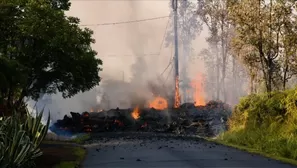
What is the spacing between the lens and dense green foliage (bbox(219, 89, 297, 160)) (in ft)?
68.1

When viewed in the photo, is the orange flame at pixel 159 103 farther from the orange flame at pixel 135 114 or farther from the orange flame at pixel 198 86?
the orange flame at pixel 198 86

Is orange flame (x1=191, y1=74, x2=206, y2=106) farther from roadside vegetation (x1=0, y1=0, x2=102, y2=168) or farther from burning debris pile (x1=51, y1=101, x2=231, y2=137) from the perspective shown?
roadside vegetation (x1=0, y1=0, x2=102, y2=168)

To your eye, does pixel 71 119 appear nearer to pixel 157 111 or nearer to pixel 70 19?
pixel 157 111

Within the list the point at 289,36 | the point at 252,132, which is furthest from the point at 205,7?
the point at 252,132

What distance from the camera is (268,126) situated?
83.5 feet

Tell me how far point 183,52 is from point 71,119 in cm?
4514

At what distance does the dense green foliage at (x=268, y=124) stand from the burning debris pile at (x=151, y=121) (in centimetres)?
1357

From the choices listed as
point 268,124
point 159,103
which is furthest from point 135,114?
point 268,124

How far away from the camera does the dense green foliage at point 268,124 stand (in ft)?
68.1

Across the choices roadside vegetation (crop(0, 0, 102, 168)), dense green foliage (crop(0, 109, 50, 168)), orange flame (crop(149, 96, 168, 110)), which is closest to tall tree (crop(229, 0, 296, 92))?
roadside vegetation (crop(0, 0, 102, 168))

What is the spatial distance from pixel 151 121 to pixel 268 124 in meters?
26.6

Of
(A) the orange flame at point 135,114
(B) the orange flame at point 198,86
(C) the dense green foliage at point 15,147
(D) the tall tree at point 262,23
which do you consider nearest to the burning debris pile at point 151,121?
(A) the orange flame at point 135,114

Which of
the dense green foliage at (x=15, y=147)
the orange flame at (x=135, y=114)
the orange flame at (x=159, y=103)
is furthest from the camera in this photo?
the orange flame at (x=159, y=103)

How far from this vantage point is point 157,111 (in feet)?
181
